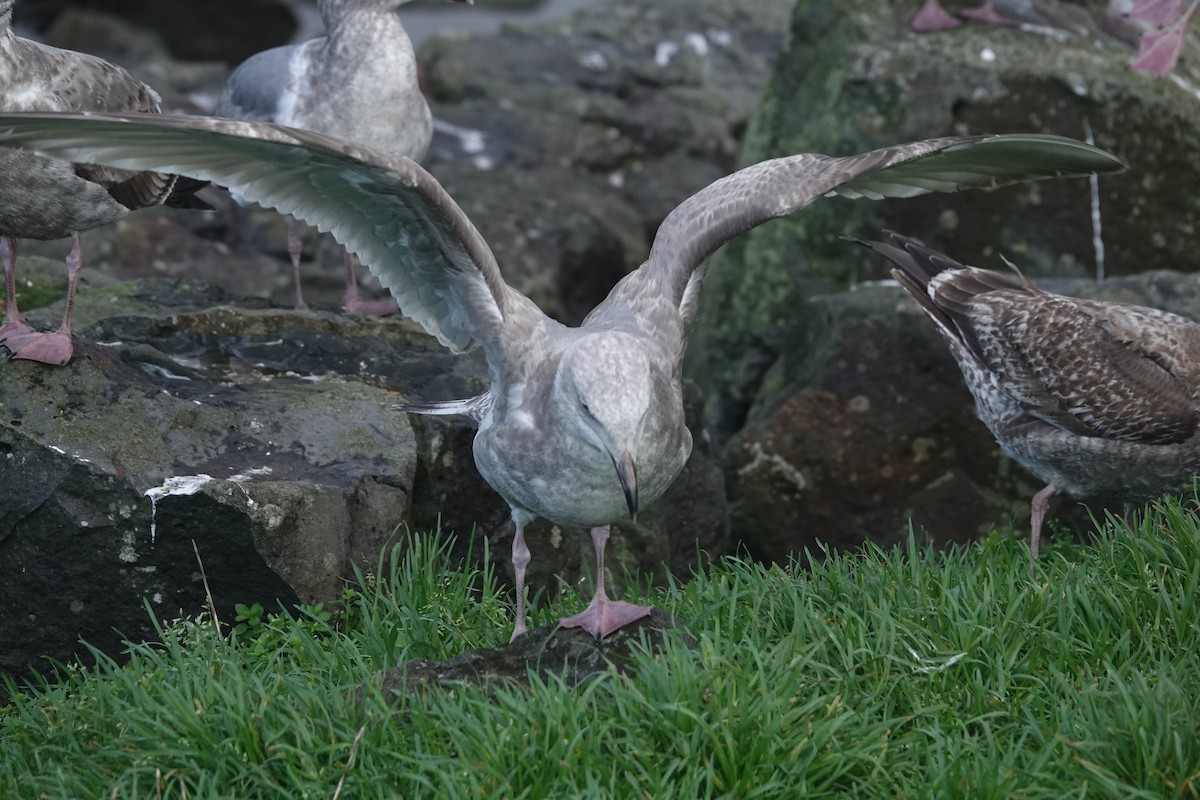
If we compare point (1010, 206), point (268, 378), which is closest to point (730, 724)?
point (268, 378)

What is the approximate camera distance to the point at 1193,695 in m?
3.84

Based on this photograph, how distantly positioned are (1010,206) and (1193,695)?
479 cm

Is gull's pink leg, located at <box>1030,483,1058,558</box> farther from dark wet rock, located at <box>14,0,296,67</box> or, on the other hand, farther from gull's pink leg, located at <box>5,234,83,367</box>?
dark wet rock, located at <box>14,0,296,67</box>

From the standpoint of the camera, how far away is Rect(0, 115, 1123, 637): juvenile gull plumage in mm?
3932

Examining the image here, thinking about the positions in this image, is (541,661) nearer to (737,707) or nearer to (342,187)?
(737,707)

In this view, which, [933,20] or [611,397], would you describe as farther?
[933,20]

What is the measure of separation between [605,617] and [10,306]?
2.66 meters

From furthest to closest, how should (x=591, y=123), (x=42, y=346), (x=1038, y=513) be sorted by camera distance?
(x=591, y=123)
(x=1038, y=513)
(x=42, y=346)

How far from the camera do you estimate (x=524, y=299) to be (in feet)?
15.3

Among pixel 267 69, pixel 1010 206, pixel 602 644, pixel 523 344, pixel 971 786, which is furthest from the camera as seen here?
pixel 1010 206

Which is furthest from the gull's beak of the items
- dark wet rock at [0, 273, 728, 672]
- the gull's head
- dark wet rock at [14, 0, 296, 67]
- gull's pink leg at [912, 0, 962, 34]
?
dark wet rock at [14, 0, 296, 67]

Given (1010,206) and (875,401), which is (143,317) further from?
(1010,206)

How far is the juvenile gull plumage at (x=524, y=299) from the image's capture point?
3932mm

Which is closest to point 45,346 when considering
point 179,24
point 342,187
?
point 342,187
